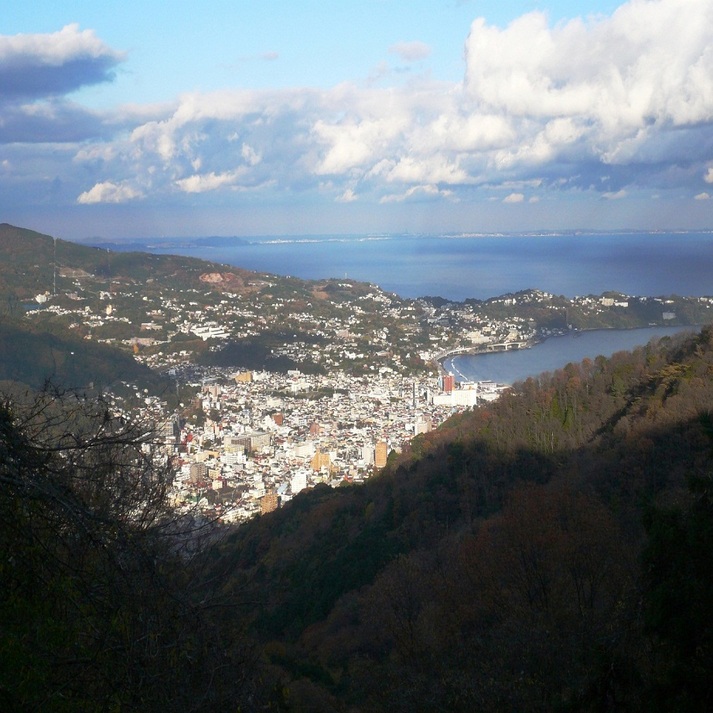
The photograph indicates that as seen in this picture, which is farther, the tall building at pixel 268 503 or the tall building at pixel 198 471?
the tall building at pixel 268 503

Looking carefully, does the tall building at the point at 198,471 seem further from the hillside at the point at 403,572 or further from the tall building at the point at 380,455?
the tall building at the point at 380,455

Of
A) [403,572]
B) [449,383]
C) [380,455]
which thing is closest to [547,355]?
[449,383]

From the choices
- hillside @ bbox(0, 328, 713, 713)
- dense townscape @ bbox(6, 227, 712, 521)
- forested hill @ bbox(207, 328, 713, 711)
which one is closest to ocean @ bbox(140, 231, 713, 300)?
dense townscape @ bbox(6, 227, 712, 521)

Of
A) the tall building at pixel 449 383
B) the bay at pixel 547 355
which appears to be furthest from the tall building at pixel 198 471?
the bay at pixel 547 355

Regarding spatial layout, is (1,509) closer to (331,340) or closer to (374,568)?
(374,568)

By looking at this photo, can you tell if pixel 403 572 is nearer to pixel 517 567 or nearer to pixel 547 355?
pixel 517 567
